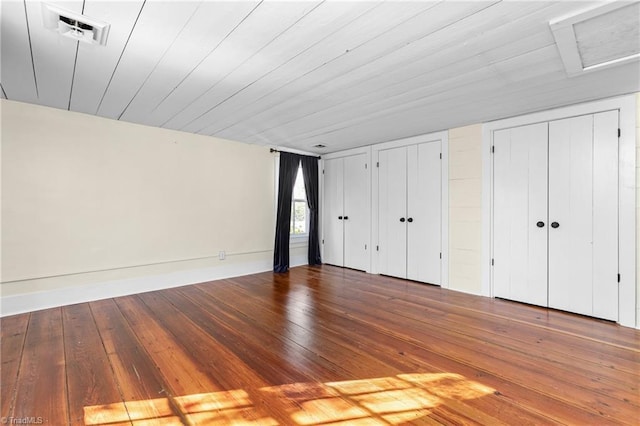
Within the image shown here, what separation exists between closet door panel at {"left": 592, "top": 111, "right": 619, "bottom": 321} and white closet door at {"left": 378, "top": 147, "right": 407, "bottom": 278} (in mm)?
2230

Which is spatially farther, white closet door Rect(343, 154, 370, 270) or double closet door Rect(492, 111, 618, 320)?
white closet door Rect(343, 154, 370, 270)

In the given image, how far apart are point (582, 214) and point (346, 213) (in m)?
3.39

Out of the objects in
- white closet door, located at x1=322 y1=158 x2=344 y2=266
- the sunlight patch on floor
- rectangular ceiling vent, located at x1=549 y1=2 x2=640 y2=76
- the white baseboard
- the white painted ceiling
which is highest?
the white painted ceiling

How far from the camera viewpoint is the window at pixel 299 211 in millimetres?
5828

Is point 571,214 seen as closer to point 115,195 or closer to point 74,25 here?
point 74,25

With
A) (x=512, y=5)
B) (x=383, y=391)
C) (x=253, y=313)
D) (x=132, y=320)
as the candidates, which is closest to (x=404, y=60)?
(x=512, y=5)

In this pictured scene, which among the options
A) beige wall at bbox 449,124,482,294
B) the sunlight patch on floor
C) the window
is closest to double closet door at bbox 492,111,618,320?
beige wall at bbox 449,124,482,294

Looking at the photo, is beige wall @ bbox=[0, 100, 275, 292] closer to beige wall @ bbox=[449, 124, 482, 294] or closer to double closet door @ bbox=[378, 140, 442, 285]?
double closet door @ bbox=[378, 140, 442, 285]

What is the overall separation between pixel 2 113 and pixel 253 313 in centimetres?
340

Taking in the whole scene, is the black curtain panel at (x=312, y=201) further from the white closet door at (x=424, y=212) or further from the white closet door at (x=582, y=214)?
the white closet door at (x=582, y=214)

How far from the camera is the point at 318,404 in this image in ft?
5.55

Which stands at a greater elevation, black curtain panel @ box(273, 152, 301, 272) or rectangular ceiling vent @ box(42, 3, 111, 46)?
rectangular ceiling vent @ box(42, 3, 111, 46)

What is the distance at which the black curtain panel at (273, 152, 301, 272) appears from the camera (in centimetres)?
525

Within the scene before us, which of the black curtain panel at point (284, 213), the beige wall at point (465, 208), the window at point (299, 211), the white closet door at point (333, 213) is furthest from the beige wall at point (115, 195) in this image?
the beige wall at point (465, 208)
